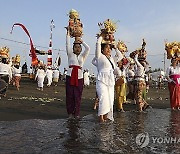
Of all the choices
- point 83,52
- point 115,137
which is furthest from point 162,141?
point 83,52

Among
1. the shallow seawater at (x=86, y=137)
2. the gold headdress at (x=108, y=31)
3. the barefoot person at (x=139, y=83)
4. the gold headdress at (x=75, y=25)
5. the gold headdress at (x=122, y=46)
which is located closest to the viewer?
the shallow seawater at (x=86, y=137)

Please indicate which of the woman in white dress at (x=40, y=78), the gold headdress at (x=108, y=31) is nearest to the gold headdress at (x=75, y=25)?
the gold headdress at (x=108, y=31)

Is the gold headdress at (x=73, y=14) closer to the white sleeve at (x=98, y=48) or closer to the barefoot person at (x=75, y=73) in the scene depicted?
the barefoot person at (x=75, y=73)

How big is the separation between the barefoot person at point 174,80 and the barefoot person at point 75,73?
4250 millimetres

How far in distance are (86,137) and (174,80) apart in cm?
653

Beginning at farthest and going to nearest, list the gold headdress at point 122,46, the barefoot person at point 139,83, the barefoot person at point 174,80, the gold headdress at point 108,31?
the barefoot person at point 174,80, the barefoot person at point 139,83, the gold headdress at point 122,46, the gold headdress at point 108,31

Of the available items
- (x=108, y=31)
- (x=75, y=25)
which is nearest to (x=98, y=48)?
(x=108, y=31)

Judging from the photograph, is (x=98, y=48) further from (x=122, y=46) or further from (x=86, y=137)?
(x=122, y=46)

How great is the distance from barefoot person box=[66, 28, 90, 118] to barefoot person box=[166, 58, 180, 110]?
4.25 metres

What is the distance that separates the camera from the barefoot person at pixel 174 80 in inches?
446

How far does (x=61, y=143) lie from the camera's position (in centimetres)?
512

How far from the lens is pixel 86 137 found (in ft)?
18.5

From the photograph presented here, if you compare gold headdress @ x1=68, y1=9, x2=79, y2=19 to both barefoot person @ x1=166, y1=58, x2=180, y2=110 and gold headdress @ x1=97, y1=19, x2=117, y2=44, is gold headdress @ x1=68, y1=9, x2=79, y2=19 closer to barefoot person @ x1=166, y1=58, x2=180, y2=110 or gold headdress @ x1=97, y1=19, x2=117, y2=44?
gold headdress @ x1=97, y1=19, x2=117, y2=44

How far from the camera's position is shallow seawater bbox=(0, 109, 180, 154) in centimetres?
475
